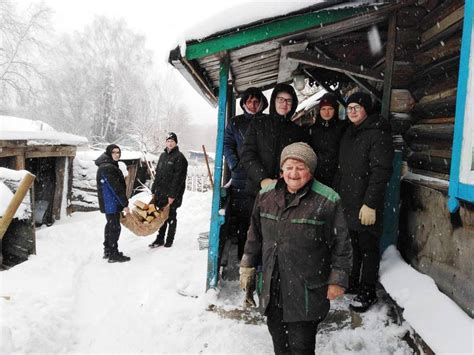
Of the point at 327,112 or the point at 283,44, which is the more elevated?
the point at 283,44

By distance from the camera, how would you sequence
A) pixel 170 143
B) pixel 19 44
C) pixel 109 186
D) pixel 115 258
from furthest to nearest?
pixel 19 44
pixel 170 143
pixel 115 258
pixel 109 186

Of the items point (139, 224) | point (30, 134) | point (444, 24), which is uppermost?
point (444, 24)

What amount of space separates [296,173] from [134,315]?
2756 millimetres

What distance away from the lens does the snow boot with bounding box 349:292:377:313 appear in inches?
133

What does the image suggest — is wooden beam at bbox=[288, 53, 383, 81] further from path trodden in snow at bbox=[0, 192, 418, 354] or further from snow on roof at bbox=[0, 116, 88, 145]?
snow on roof at bbox=[0, 116, 88, 145]

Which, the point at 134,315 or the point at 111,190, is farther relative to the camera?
the point at 111,190

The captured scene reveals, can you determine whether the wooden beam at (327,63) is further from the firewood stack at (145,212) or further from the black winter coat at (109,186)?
the firewood stack at (145,212)

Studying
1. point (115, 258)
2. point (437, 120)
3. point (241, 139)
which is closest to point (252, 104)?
point (241, 139)

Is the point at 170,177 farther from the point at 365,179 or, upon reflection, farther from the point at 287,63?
the point at 365,179

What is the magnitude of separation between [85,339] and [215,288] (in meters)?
1.45

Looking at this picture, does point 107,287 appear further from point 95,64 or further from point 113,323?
point 95,64

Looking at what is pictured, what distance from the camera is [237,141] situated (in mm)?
4344

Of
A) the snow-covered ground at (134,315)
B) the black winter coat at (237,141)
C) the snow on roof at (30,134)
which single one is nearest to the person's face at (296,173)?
the snow-covered ground at (134,315)

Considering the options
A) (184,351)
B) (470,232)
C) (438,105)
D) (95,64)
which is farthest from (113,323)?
(95,64)
